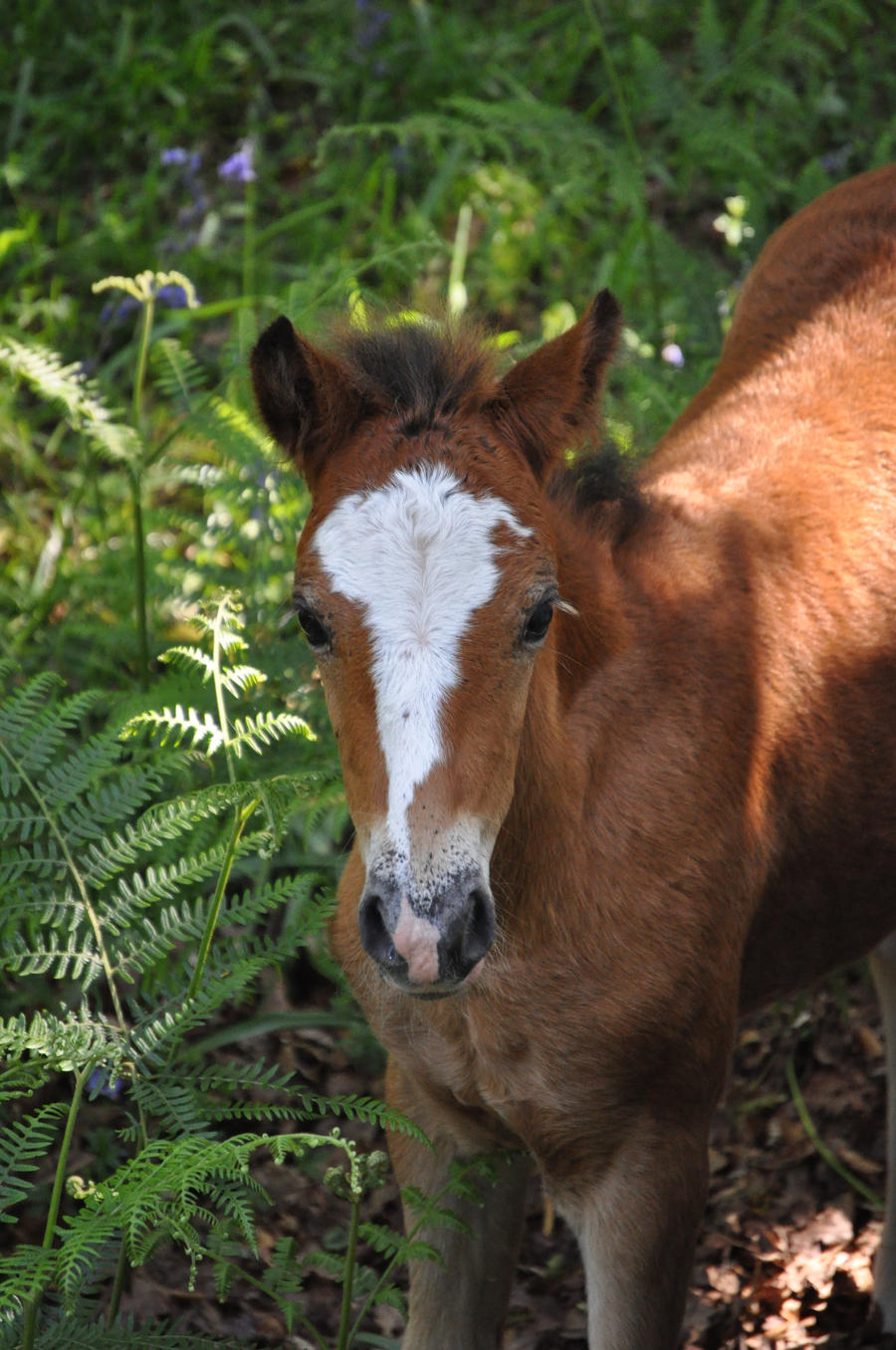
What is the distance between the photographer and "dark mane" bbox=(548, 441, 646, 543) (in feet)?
9.85

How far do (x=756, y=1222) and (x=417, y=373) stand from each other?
2.63 metres

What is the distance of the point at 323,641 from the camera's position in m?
2.43

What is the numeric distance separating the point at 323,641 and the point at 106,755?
2.86 ft

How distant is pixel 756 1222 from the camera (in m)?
3.85

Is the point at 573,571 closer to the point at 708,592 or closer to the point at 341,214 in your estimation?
the point at 708,592

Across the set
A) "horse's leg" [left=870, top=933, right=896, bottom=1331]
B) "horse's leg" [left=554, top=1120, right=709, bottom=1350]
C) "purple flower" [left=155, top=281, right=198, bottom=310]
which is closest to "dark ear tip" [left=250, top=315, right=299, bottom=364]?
"horse's leg" [left=554, top=1120, right=709, bottom=1350]

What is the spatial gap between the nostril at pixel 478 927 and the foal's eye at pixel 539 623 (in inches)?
18.5

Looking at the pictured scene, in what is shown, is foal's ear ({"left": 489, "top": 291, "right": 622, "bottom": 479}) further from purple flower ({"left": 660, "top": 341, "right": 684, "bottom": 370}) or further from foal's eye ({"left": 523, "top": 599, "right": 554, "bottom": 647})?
Result: purple flower ({"left": 660, "top": 341, "right": 684, "bottom": 370})

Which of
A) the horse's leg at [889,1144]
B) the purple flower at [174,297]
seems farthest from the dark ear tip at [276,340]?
the purple flower at [174,297]

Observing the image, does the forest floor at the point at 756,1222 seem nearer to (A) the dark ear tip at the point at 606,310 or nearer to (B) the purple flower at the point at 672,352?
(A) the dark ear tip at the point at 606,310

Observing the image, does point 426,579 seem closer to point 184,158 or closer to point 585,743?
point 585,743

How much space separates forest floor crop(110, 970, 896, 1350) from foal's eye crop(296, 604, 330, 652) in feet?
5.63

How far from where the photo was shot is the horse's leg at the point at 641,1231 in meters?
2.70

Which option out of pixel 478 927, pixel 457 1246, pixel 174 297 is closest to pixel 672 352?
pixel 174 297
